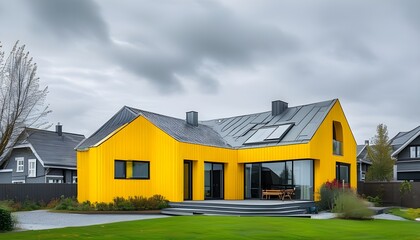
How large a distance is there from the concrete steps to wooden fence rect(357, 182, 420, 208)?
843 cm

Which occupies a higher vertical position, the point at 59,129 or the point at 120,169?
the point at 59,129

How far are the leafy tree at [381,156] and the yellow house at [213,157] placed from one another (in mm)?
9575

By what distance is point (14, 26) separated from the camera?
1345cm

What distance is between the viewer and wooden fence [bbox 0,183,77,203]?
921 inches

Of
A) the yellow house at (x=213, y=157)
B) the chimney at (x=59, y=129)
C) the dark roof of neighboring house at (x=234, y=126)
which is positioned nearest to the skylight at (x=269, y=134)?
the yellow house at (x=213, y=157)

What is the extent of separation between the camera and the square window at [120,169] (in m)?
21.7

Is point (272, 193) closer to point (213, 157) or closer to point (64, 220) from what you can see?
point (213, 157)

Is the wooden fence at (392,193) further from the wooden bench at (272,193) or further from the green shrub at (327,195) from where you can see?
the wooden bench at (272,193)

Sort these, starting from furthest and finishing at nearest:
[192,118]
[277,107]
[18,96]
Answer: [277,107] → [192,118] → [18,96]

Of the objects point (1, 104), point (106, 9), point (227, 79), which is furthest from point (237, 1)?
point (1, 104)

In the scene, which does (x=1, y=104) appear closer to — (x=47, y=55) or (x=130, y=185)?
(x=47, y=55)

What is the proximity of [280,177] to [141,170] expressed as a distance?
7272 millimetres

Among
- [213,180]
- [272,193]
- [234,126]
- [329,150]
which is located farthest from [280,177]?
[234,126]

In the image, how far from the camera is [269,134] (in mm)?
25234
